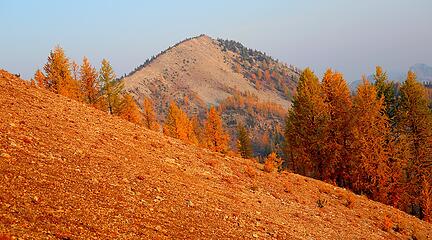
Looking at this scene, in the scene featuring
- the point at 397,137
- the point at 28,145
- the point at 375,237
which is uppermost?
the point at 397,137

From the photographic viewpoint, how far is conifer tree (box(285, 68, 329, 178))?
3947cm

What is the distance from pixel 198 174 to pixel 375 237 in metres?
11.2

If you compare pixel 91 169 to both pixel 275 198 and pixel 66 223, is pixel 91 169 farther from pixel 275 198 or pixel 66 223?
pixel 275 198

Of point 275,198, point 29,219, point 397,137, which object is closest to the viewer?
point 29,219

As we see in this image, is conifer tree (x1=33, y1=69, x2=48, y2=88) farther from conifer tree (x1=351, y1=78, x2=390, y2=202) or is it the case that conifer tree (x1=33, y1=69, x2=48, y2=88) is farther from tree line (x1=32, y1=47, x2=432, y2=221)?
conifer tree (x1=351, y1=78, x2=390, y2=202)

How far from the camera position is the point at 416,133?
129 ft

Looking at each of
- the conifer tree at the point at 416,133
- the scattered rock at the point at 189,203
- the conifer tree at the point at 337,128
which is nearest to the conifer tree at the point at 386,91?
the conifer tree at the point at 416,133

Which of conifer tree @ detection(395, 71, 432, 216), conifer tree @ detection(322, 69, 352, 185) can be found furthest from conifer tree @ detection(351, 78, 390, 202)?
conifer tree @ detection(395, 71, 432, 216)

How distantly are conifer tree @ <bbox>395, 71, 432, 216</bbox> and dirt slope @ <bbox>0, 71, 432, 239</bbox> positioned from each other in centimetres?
1230

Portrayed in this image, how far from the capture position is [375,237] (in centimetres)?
2144

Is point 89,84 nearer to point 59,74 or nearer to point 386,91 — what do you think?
point 59,74

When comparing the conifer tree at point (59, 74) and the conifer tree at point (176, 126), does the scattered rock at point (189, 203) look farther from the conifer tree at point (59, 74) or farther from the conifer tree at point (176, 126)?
the conifer tree at point (176, 126)

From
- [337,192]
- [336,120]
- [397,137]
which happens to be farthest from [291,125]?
[337,192]

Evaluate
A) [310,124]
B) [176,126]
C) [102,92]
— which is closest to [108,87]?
[102,92]
